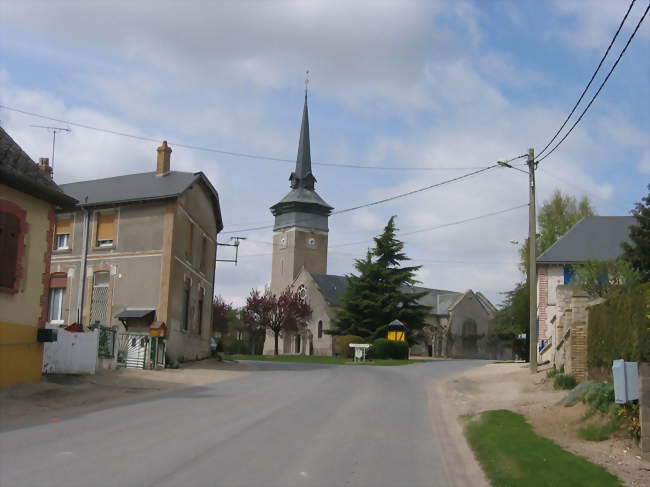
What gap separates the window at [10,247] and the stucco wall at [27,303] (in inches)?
9.2

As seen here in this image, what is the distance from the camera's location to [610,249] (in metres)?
43.3

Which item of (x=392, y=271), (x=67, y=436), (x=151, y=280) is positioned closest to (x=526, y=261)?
(x=392, y=271)

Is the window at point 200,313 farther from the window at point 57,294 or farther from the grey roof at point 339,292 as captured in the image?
→ the grey roof at point 339,292

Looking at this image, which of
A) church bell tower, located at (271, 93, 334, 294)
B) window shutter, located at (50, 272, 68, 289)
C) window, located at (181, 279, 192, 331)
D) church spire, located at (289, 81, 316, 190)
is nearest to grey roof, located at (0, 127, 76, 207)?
window shutter, located at (50, 272, 68, 289)

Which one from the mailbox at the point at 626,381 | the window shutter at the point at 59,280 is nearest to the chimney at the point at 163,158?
the window shutter at the point at 59,280

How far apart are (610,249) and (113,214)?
28436mm

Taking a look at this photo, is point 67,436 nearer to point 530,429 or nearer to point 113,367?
point 530,429

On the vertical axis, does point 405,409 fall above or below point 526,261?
below

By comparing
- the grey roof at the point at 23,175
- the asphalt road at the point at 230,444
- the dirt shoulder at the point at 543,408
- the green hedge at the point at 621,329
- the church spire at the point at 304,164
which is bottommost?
the asphalt road at the point at 230,444

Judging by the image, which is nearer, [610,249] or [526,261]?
[610,249]

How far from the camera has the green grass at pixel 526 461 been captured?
8.75 meters

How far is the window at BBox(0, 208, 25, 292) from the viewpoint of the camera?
56.1 ft

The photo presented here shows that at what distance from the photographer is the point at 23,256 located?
17.9 meters

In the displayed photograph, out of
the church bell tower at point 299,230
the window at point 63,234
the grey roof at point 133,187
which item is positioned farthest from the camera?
the church bell tower at point 299,230
